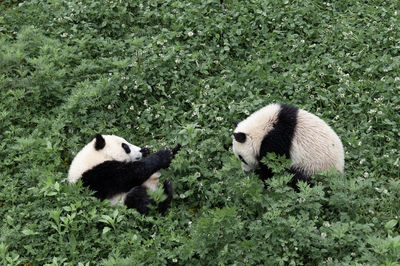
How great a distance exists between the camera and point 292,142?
16.8 feet

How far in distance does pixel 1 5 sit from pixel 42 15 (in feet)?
3.85

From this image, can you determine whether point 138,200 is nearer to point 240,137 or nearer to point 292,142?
point 240,137

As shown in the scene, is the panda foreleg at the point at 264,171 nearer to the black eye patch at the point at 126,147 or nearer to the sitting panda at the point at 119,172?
the sitting panda at the point at 119,172

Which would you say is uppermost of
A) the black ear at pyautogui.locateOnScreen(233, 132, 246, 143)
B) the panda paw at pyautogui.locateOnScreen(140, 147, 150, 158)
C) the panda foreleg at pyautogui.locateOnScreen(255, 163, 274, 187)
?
the black ear at pyautogui.locateOnScreen(233, 132, 246, 143)

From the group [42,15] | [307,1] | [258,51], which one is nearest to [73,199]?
[258,51]

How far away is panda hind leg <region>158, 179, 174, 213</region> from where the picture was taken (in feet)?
17.1

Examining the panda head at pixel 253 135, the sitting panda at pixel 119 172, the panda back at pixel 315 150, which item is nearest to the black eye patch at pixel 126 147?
the sitting panda at pixel 119 172

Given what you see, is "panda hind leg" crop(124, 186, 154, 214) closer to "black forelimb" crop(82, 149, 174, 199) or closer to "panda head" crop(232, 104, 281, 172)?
"black forelimb" crop(82, 149, 174, 199)

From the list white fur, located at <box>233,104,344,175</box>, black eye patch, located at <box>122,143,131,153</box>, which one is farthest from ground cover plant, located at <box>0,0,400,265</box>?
black eye patch, located at <box>122,143,131,153</box>

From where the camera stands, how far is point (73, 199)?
194 inches

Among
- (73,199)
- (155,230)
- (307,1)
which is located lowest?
(155,230)

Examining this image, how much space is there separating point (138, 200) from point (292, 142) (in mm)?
1864

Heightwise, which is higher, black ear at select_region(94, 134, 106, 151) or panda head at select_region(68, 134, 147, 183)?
black ear at select_region(94, 134, 106, 151)

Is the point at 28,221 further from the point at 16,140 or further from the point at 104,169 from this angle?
the point at 16,140
